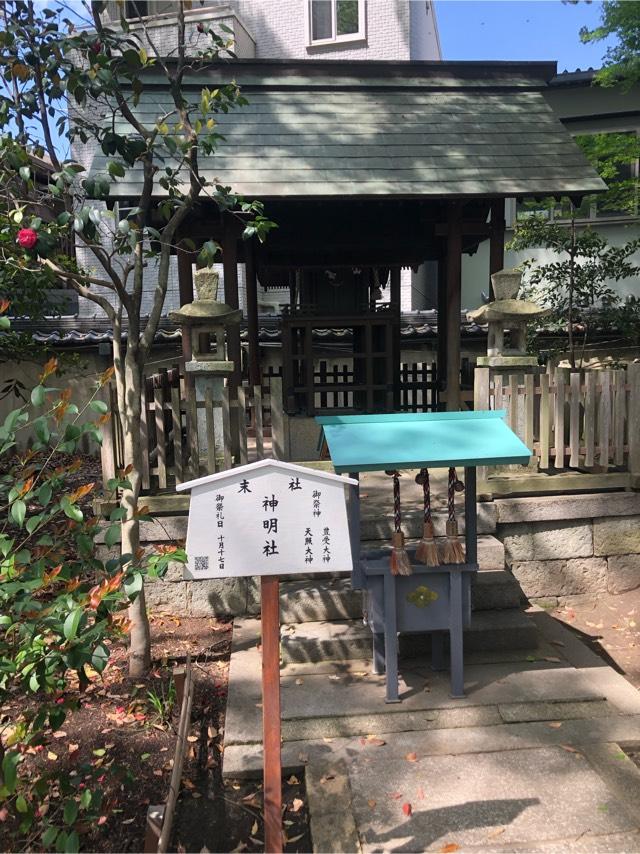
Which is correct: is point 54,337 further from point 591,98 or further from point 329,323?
point 591,98

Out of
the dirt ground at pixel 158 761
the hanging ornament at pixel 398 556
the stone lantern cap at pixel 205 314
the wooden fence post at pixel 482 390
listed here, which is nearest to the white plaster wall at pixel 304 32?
the stone lantern cap at pixel 205 314

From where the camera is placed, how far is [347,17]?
1393 centimetres

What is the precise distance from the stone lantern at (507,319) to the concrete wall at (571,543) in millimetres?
1274

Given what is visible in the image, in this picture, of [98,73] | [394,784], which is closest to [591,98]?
[98,73]

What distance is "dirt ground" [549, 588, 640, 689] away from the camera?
491 cm

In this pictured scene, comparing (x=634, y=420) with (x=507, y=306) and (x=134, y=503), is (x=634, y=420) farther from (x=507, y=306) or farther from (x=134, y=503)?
(x=134, y=503)

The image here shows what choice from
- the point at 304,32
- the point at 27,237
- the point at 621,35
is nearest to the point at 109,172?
the point at 27,237

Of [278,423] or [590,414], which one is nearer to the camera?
[278,423]

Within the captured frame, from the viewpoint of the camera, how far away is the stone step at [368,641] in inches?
178

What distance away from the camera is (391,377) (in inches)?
303

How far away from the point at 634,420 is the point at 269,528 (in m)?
4.25

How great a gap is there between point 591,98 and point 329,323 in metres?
9.11

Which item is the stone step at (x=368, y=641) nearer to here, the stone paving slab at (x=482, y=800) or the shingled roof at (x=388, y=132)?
the stone paving slab at (x=482, y=800)

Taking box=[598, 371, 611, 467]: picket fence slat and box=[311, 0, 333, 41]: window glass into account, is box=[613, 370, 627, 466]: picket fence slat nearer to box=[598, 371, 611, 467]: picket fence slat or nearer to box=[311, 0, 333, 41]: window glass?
box=[598, 371, 611, 467]: picket fence slat
